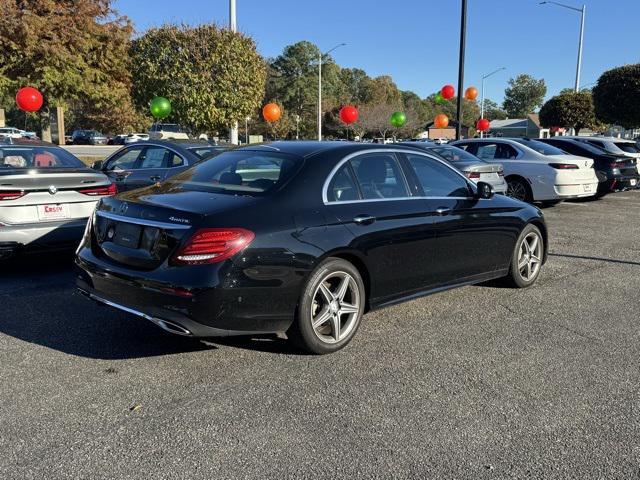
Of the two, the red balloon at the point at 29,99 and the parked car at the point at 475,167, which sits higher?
the red balloon at the point at 29,99

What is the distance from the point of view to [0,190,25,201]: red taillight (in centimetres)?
596

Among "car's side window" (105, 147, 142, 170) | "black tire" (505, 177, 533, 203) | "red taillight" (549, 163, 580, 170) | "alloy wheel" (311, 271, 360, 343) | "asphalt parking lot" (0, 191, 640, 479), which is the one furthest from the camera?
"black tire" (505, 177, 533, 203)

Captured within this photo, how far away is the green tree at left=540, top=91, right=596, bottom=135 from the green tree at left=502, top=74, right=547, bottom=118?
260 ft

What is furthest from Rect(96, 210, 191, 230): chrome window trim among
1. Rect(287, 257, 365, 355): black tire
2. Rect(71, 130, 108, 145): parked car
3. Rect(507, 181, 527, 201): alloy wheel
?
Rect(71, 130, 108, 145): parked car

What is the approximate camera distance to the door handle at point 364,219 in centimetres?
441

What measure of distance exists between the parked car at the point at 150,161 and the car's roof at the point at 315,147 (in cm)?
408

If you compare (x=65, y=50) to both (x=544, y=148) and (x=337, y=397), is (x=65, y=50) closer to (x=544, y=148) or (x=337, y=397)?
(x=544, y=148)

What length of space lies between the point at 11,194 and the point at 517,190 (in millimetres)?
10185

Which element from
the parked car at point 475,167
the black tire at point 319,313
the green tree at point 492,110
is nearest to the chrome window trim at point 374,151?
the black tire at point 319,313

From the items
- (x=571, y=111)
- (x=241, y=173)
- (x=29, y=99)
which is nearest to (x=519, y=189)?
(x=241, y=173)

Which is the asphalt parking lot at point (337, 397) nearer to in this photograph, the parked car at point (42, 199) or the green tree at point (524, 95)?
the parked car at point (42, 199)

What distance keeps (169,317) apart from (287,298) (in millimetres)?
775

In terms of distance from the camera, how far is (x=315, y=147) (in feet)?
15.7

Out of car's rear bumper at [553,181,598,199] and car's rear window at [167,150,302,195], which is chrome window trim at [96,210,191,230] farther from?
car's rear bumper at [553,181,598,199]
